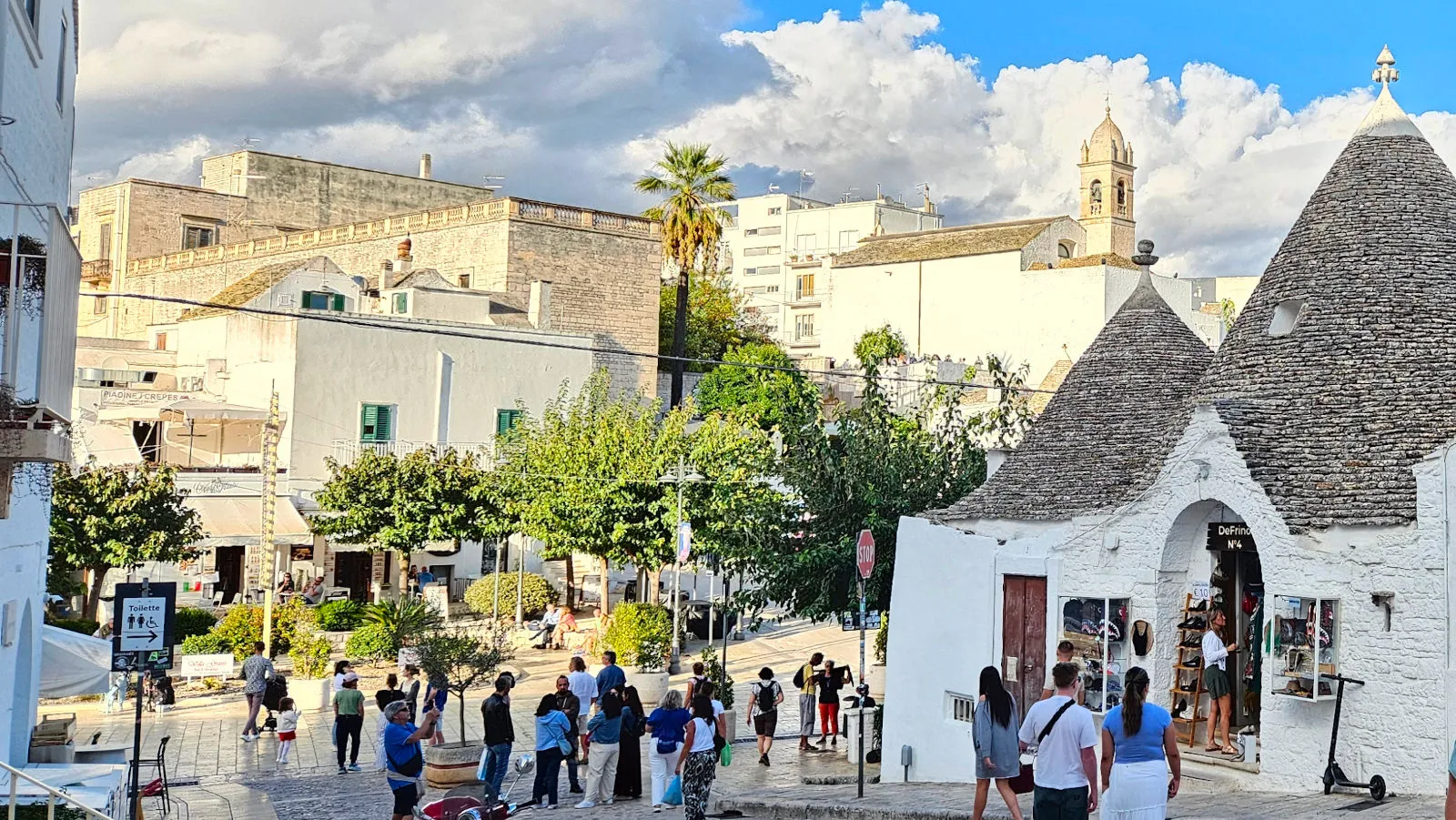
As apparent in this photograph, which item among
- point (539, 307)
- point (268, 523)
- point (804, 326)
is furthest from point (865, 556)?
point (804, 326)

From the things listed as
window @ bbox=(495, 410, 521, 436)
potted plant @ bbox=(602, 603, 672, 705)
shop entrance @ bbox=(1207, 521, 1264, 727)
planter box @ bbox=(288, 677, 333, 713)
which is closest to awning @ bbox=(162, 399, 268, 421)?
window @ bbox=(495, 410, 521, 436)

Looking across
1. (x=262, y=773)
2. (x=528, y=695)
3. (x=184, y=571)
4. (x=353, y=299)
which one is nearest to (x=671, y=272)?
(x=353, y=299)

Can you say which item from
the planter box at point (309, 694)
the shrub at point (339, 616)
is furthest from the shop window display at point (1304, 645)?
the shrub at point (339, 616)

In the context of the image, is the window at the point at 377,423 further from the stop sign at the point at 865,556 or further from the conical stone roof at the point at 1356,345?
the conical stone roof at the point at 1356,345

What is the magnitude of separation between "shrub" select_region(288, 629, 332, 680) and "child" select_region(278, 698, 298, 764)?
6.09 meters

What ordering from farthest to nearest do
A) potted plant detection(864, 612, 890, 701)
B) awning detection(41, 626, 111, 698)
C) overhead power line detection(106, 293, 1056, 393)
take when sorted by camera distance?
potted plant detection(864, 612, 890, 701) < overhead power line detection(106, 293, 1056, 393) < awning detection(41, 626, 111, 698)

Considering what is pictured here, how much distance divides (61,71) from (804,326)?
3124 inches

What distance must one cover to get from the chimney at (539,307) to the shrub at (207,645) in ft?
78.9

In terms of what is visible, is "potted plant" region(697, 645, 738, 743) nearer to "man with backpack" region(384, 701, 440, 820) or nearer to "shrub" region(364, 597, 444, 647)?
"shrub" region(364, 597, 444, 647)

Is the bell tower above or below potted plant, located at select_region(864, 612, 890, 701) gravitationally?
above

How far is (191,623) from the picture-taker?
3294cm

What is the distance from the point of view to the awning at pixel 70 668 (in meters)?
18.3

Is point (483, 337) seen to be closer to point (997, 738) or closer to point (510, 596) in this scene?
point (997, 738)

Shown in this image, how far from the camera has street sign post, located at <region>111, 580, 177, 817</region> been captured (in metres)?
13.8
